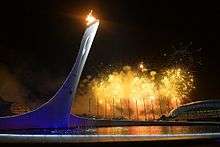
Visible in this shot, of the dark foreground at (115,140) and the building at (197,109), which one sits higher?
the building at (197,109)

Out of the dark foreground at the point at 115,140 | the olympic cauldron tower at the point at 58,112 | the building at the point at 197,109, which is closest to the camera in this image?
the dark foreground at the point at 115,140

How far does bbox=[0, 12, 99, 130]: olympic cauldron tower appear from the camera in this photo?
1459cm

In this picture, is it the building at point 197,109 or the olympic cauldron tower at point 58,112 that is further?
the building at point 197,109

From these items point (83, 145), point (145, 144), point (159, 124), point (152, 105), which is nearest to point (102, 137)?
point (83, 145)

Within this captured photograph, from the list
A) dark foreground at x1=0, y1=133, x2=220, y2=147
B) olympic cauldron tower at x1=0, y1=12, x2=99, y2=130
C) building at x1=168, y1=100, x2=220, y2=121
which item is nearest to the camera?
dark foreground at x1=0, y1=133, x2=220, y2=147

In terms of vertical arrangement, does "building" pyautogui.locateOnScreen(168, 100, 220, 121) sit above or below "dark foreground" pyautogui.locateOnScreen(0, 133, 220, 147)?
above

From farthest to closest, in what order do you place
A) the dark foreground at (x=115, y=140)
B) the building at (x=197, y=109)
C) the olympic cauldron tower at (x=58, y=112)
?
the building at (x=197, y=109)
the olympic cauldron tower at (x=58, y=112)
the dark foreground at (x=115, y=140)

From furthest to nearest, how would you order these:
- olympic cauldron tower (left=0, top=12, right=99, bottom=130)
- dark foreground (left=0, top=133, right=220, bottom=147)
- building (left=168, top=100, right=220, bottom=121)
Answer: building (left=168, top=100, right=220, bottom=121) < olympic cauldron tower (left=0, top=12, right=99, bottom=130) < dark foreground (left=0, top=133, right=220, bottom=147)

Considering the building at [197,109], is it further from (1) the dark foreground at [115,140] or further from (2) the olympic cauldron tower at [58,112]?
(1) the dark foreground at [115,140]

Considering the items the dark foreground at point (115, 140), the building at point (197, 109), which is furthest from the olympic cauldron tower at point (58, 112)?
the building at point (197, 109)

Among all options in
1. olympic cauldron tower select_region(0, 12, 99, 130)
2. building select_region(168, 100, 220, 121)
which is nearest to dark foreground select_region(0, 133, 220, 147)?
olympic cauldron tower select_region(0, 12, 99, 130)

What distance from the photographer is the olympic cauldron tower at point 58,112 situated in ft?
47.9

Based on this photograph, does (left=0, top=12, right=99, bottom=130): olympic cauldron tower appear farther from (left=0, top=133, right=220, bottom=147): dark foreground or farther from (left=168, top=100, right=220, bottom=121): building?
(left=168, top=100, right=220, bottom=121): building

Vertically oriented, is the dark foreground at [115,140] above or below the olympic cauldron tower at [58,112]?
below
